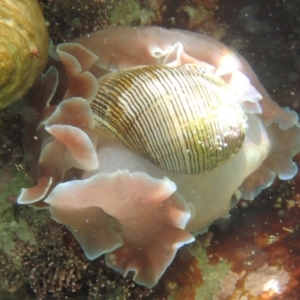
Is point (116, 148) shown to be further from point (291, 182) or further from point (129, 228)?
point (291, 182)

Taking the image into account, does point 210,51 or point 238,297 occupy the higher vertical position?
point 210,51

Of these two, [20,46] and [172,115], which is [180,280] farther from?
[20,46]

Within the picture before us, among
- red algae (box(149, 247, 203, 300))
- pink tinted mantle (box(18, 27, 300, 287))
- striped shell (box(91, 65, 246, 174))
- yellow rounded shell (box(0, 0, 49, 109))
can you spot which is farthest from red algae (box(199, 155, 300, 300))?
yellow rounded shell (box(0, 0, 49, 109))

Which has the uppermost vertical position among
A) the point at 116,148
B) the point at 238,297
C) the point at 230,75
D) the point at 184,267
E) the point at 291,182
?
the point at 230,75

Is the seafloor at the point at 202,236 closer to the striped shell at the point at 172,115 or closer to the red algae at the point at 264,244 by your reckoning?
the red algae at the point at 264,244

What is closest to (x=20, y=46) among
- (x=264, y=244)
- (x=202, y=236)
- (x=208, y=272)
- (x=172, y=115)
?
(x=172, y=115)

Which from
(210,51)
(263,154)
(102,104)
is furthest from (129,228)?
(210,51)
